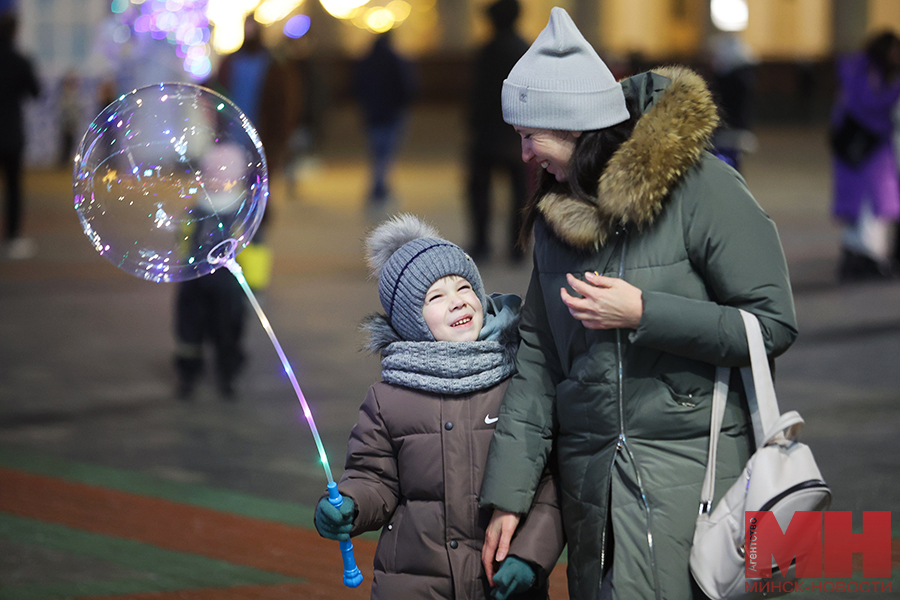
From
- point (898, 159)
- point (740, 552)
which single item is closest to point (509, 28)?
point (898, 159)

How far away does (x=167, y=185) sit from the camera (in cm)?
332

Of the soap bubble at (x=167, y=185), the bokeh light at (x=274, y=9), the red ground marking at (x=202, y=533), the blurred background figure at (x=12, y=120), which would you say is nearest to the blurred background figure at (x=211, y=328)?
the red ground marking at (x=202, y=533)

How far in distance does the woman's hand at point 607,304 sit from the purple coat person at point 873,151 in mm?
7928

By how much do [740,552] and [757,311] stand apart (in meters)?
0.53

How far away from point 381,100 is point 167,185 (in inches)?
478

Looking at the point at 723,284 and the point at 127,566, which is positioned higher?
the point at 723,284

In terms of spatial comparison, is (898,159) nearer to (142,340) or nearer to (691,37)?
(142,340)

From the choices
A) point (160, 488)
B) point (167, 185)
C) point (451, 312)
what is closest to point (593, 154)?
point (451, 312)

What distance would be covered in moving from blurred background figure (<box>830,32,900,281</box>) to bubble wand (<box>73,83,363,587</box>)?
7688mm

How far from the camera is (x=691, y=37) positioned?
35.1 metres

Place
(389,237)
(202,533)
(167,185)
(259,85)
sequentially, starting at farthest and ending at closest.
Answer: (259,85)
(202,533)
(167,185)
(389,237)

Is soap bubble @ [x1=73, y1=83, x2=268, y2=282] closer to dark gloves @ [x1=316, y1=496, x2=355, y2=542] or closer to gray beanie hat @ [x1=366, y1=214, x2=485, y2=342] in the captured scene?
gray beanie hat @ [x1=366, y1=214, x2=485, y2=342]

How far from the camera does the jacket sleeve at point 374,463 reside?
2.92 meters

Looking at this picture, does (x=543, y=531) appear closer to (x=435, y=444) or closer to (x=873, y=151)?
(x=435, y=444)
